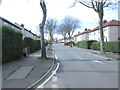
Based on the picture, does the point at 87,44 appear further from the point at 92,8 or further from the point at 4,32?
the point at 4,32

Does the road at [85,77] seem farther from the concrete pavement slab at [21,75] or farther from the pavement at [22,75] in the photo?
the concrete pavement slab at [21,75]

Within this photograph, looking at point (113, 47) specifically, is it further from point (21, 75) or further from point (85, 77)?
point (21, 75)

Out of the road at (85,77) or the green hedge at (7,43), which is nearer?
the road at (85,77)

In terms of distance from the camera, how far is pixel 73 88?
576 centimetres

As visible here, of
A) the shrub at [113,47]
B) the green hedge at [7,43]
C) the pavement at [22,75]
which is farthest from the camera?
the shrub at [113,47]

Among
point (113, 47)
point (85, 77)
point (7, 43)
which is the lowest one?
point (85, 77)

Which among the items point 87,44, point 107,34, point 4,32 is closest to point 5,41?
point 4,32

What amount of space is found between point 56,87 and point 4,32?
7689mm

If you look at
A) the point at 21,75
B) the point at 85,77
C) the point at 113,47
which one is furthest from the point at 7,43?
the point at 113,47

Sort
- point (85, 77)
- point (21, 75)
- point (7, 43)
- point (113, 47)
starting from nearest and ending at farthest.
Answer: point (85, 77), point (21, 75), point (7, 43), point (113, 47)

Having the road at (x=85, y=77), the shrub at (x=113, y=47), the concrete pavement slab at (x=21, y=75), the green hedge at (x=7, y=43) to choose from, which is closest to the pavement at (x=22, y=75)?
the concrete pavement slab at (x=21, y=75)

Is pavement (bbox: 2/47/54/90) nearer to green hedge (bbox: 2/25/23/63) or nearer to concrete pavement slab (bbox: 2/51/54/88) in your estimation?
concrete pavement slab (bbox: 2/51/54/88)

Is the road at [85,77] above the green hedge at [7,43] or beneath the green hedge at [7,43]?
beneath

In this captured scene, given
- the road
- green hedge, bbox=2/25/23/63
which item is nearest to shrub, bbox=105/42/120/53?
the road
